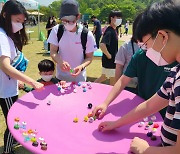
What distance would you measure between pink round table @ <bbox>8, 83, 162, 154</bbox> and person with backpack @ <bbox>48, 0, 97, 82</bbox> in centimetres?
38

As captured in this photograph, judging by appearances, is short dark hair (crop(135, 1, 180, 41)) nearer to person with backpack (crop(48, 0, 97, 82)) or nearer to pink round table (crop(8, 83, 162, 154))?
pink round table (crop(8, 83, 162, 154))

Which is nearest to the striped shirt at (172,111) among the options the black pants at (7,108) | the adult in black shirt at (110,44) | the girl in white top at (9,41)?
the girl in white top at (9,41)

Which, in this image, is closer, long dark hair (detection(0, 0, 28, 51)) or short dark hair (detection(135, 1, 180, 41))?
short dark hair (detection(135, 1, 180, 41))

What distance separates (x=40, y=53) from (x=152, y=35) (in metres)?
7.76

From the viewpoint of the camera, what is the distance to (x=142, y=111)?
4.38 feet

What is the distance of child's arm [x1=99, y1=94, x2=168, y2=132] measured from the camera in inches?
49.3

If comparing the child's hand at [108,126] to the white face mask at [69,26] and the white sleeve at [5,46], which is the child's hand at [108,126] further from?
the white face mask at [69,26]

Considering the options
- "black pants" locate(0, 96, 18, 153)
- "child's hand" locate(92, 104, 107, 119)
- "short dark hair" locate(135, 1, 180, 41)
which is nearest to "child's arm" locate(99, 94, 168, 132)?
"child's hand" locate(92, 104, 107, 119)

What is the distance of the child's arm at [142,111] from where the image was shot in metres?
1.25

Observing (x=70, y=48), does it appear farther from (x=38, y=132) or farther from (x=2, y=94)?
(x=38, y=132)

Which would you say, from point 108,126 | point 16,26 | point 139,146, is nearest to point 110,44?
point 16,26

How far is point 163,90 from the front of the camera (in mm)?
1171

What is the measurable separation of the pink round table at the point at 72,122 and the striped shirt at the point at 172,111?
0.81 feet

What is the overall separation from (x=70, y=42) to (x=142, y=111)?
124 centimetres
